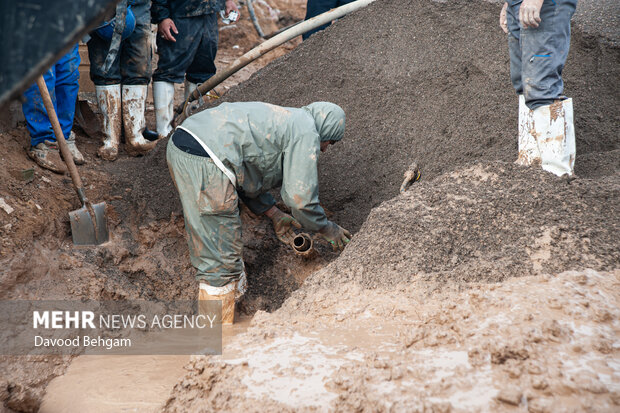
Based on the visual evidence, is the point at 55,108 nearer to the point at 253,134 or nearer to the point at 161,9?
the point at 161,9

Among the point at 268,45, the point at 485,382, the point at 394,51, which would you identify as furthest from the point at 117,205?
the point at 485,382

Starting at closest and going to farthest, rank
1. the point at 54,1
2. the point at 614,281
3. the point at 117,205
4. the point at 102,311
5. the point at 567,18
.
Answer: the point at 54,1, the point at 614,281, the point at 567,18, the point at 102,311, the point at 117,205

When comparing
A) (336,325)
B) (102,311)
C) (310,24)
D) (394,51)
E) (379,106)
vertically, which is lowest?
(102,311)

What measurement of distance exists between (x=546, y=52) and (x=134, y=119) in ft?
10.4

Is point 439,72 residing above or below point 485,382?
above

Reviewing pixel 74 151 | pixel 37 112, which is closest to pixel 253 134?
pixel 37 112

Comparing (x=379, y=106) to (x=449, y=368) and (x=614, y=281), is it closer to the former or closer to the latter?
(x=614, y=281)

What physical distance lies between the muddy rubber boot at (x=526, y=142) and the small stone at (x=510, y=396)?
5.61ft

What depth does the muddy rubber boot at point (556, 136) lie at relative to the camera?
2523mm

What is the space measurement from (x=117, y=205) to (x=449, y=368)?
279cm

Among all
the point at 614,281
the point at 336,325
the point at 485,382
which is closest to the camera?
the point at 485,382

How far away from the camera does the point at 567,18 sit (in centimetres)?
250

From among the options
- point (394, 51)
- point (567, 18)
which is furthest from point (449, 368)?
point (394, 51)

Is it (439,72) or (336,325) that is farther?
(439,72)
